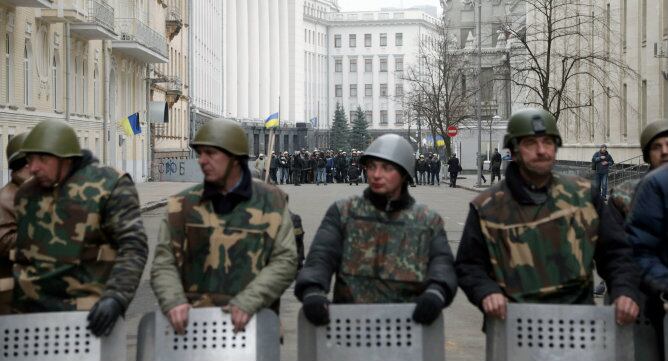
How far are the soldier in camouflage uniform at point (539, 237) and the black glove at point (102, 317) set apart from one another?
157 cm

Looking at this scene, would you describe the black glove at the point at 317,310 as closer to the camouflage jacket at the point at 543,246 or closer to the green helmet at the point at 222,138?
the camouflage jacket at the point at 543,246

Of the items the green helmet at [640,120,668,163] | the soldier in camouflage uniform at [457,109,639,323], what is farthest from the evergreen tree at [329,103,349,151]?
the soldier in camouflage uniform at [457,109,639,323]

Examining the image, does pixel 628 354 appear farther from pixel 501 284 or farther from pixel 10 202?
pixel 10 202

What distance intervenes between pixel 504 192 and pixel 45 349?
2.16 metres

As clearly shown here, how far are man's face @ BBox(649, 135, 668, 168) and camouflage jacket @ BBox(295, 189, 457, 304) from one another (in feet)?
8.29

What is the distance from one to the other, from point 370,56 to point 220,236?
156109 millimetres

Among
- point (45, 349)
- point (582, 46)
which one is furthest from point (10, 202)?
point (582, 46)

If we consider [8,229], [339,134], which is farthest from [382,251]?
[339,134]

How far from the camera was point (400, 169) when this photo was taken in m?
5.73

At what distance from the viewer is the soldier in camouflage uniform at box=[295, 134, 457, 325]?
222 inches

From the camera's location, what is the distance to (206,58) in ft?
292

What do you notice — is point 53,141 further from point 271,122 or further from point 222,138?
point 271,122

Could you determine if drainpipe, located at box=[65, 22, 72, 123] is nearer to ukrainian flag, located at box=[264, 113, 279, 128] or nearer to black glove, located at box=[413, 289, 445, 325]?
ukrainian flag, located at box=[264, 113, 279, 128]

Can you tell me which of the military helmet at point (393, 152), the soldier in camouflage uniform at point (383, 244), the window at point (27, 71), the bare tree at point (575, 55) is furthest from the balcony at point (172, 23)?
the soldier in camouflage uniform at point (383, 244)
